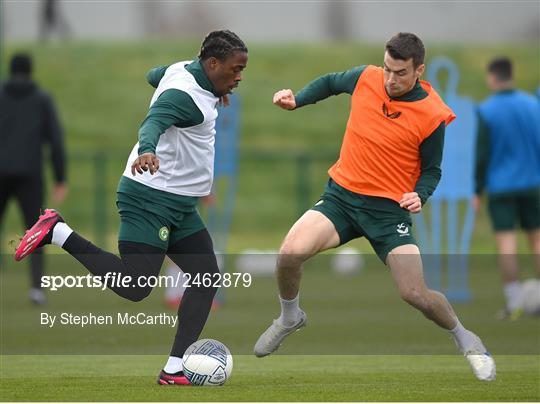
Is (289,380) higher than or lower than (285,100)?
lower

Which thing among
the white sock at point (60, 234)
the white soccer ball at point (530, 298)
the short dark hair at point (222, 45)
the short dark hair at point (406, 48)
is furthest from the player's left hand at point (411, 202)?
the white soccer ball at point (530, 298)


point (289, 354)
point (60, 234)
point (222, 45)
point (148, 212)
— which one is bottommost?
point (289, 354)

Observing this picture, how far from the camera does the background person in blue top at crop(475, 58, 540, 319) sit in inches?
547

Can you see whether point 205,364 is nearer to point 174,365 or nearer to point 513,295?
point 174,365

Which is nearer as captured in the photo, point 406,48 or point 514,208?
point 406,48

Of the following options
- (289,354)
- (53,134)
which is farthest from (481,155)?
(53,134)

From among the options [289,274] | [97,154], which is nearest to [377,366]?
[289,274]

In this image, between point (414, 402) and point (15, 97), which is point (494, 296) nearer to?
point (15, 97)

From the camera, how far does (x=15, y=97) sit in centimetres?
1487

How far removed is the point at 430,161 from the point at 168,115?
5.88ft

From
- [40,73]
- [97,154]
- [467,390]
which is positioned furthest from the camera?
[40,73]

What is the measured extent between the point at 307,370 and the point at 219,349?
1.24 metres

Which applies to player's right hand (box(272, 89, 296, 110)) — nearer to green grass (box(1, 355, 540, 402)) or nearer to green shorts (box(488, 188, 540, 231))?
green grass (box(1, 355, 540, 402))

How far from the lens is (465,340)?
8523mm
